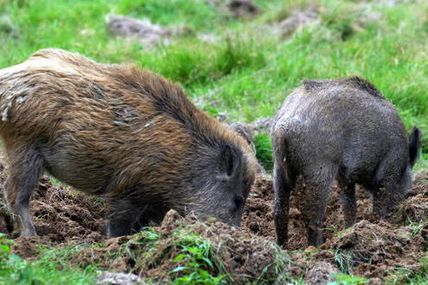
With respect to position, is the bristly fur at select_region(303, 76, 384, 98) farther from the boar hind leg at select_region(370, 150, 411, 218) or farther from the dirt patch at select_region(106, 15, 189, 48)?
the dirt patch at select_region(106, 15, 189, 48)

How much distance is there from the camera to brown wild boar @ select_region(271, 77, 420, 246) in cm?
655

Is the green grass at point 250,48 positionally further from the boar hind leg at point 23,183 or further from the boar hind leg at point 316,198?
the boar hind leg at point 23,183

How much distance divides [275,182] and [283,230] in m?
0.36

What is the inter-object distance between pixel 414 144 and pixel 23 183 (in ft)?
9.87

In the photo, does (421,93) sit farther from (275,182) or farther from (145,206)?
(145,206)

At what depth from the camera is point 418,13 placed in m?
12.7

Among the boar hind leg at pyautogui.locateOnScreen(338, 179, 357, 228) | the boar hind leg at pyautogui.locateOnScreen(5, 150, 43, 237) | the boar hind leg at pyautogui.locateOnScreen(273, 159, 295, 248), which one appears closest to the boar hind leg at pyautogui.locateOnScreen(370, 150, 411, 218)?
the boar hind leg at pyautogui.locateOnScreen(338, 179, 357, 228)

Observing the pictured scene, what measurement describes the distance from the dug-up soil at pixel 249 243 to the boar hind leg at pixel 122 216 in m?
0.13

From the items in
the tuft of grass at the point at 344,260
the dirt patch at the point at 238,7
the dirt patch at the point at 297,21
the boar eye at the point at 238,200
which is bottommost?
the dirt patch at the point at 238,7

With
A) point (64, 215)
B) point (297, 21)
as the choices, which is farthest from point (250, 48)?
point (64, 215)

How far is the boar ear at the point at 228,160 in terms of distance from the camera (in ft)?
21.9

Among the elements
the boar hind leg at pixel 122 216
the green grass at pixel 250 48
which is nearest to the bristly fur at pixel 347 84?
the boar hind leg at pixel 122 216

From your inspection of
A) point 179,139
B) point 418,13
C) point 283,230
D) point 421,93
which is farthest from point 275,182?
point 418,13

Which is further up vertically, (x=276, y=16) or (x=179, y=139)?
(x=179, y=139)
